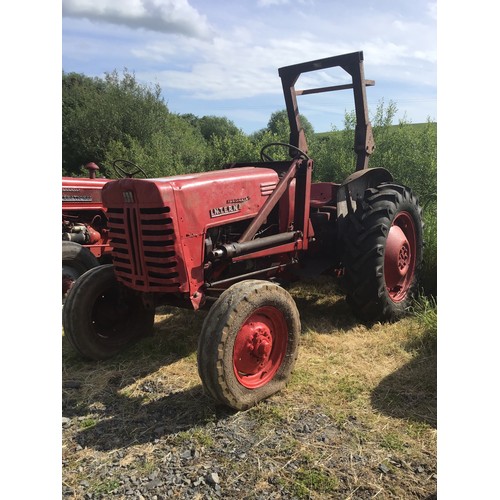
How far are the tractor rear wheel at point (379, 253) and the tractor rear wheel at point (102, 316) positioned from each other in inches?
80.5

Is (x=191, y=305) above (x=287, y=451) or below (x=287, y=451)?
above

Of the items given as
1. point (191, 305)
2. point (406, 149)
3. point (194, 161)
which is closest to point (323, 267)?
point (191, 305)

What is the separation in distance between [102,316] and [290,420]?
2.07 meters

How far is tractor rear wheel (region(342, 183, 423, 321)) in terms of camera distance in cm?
442

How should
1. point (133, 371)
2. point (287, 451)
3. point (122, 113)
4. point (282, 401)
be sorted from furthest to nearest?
point (122, 113) → point (133, 371) → point (282, 401) → point (287, 451)

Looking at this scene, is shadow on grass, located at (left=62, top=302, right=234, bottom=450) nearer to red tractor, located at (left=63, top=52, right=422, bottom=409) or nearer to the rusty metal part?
red tractor, located at (left=63, top=52, right=422, bottom=409)

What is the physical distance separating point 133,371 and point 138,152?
41.2ft

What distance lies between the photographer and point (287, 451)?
104 inches

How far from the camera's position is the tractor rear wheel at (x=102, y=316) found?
12.9 feet

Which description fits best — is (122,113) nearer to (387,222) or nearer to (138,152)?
(138,152)

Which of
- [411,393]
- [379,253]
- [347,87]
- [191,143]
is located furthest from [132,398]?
[191,143]

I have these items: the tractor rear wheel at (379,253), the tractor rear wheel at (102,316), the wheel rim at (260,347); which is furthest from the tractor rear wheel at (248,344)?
the tractor rear wheel at (102,316)

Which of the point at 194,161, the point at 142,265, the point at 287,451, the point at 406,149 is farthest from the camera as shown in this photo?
the point at 194,161

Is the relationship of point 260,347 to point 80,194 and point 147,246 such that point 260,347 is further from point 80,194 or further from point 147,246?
point 80,194
